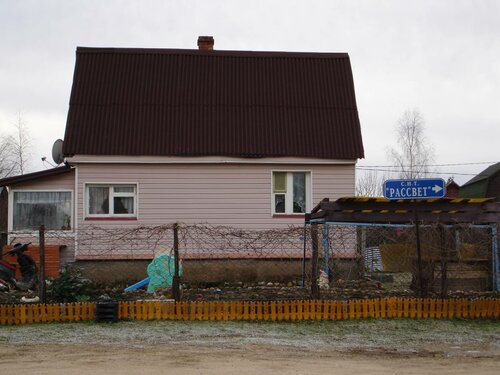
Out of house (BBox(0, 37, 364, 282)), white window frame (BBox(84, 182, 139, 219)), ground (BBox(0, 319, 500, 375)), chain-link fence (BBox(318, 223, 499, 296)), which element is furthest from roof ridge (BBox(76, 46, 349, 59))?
ground (BBox(0, 319, 500, 375))

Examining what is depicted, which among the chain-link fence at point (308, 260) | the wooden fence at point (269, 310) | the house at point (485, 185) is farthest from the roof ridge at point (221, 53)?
the house at point (485, 185)

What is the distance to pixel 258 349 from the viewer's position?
31.3 feet

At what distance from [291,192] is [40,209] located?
23.4 feet

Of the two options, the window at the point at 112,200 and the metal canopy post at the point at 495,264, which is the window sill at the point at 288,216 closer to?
the window at the point at 112,200

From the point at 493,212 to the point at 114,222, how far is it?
32.4 ft

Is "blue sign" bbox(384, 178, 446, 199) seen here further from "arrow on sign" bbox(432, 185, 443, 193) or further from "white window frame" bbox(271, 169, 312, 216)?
"white window frame" bbox(271, 169, 312, 216)

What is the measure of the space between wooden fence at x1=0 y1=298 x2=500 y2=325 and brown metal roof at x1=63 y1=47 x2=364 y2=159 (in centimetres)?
767

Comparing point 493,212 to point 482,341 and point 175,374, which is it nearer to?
point 482,341

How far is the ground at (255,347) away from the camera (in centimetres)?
846

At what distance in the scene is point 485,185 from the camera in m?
40.4

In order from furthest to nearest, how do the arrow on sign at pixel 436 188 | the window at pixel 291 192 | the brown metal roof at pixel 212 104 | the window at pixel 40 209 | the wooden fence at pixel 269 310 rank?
the window at pixel 291 192
the brown metal roof at pixel 212 104
the window at pixel 40 209
the arrow on sign at pixel 436 188
the wooden fence at pixel 269 310

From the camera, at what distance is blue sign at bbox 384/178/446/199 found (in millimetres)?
12141

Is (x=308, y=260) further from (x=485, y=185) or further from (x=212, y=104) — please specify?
(x=485, y=185)

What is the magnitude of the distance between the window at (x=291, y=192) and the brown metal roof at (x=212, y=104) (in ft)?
2.42
